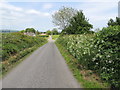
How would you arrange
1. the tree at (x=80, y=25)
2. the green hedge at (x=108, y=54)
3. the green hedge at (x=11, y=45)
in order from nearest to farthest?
the green hedge at (x=108, y=54)
the green hedge at (x=11, y=45)
the tree at (x=80, y=25)

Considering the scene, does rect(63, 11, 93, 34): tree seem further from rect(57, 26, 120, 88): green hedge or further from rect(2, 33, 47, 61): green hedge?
rect(57, 26, 120, 88): green hedge

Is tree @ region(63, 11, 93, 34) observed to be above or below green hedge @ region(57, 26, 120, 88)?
above

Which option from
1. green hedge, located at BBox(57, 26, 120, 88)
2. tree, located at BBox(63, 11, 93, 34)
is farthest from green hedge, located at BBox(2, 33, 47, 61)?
tree, located at BBox(63, 11, 93, 34)

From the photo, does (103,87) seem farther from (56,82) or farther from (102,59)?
(56,82)

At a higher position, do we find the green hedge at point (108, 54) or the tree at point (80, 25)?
the tree at point (80, 25)

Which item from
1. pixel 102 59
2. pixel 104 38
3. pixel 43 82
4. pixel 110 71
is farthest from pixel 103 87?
pixel 43 82

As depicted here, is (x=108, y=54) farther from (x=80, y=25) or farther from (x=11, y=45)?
(x=80, y=25)

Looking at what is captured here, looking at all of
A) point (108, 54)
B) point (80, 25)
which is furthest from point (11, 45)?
point (80, 25)

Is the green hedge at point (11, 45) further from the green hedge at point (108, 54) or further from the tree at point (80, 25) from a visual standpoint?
the tree at point (80, 25)

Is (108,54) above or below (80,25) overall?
below

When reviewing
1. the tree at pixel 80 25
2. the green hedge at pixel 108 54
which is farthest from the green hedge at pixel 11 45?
the tree at pixel 80 25

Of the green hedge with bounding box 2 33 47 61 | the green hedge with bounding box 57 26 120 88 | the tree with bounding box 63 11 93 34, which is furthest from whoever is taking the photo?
the tree with bounding box 63 11 93 34

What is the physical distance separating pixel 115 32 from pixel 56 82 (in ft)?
11.4

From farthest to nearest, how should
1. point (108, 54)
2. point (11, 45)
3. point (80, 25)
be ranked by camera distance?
point (80, 25) < point (11, 45) < point (108, 54)
